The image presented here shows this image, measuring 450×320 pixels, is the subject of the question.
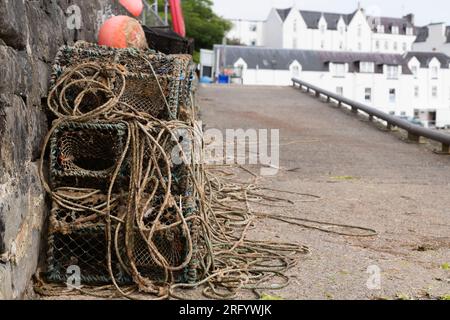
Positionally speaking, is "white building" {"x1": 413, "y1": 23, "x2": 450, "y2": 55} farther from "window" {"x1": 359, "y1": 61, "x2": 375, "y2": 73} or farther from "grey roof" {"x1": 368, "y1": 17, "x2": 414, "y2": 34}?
"window" {"x1": 359, "y1": 61, "x2": 375, "y2": 73}

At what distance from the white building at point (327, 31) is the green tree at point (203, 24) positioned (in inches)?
716

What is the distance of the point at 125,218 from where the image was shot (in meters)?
3.46

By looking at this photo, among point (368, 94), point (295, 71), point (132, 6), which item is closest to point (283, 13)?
point (368, 94)

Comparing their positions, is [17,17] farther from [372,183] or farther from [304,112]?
[304,112]

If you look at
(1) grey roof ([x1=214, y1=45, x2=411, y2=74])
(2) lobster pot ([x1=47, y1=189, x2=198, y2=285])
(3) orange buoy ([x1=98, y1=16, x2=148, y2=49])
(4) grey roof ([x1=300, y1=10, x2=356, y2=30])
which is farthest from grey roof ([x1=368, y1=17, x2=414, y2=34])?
(2) lobster pot ([x1=47, y1=189, x2=198, y2=285])

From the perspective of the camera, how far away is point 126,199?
354cm

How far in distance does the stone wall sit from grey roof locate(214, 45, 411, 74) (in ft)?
184

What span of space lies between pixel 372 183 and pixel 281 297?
422 cm

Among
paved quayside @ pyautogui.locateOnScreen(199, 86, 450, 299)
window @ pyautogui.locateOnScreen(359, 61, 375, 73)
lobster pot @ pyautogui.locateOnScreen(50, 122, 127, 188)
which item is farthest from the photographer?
window @ pyautogui.locateOnScreen(359, 61, 375, 73)

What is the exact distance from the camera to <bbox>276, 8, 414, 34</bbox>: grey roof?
83.8 meters

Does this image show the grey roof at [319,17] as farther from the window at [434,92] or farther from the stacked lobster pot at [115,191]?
the stacked lobster pot at [115,191]

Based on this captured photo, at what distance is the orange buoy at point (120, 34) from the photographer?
5.56 m

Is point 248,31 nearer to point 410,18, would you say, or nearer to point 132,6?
point 410,18

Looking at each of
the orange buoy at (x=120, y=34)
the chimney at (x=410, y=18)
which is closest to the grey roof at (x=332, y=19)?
the chimney at (x=410, y=18)
